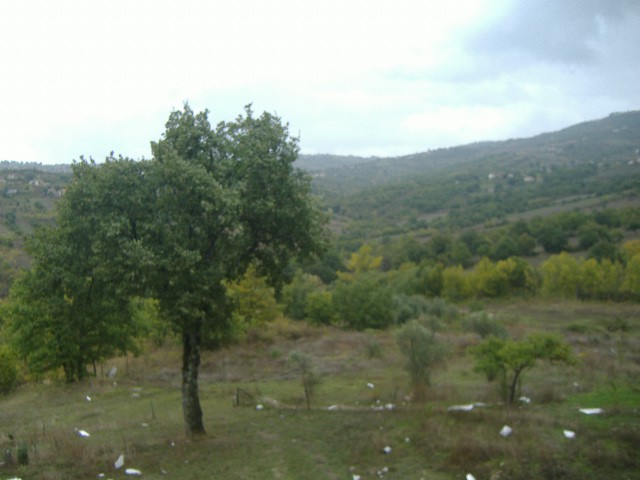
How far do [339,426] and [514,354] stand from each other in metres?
5.94

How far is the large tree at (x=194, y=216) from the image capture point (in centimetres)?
1388

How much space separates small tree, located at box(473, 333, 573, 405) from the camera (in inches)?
647

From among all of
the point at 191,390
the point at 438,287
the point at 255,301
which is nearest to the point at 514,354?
the point at 191,390

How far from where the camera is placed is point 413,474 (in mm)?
12266

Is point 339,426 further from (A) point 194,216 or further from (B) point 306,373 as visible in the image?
(A) point 194,216

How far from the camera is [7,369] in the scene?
1277 inches

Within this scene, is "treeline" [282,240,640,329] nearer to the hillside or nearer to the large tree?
the large tree

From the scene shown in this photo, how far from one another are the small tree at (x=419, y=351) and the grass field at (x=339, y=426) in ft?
2.57

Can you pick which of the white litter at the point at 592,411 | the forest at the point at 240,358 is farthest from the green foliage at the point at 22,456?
the white litter at the point at 592,411

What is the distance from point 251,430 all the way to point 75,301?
678cm

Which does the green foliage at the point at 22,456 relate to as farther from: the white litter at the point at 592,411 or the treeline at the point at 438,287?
the treeline at the point at 438,287

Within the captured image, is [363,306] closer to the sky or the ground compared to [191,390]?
closer to the ground

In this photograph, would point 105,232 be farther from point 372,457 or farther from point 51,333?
point 51,333

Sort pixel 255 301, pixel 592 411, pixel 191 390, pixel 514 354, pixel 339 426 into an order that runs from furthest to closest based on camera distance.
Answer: pixel 255 301 < pixel 339 426 < pixel 514 354 < pixel 191 390 < pixel 592 411
